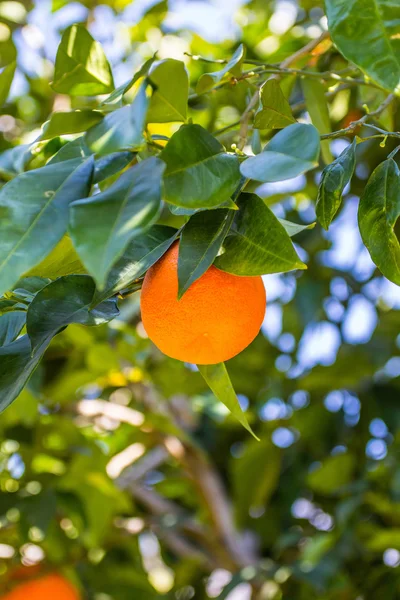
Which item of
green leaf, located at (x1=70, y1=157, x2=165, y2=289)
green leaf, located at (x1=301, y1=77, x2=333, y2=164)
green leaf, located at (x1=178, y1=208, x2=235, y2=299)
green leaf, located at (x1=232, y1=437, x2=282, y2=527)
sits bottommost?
green leaf, located at (x1=232, y1=437, x2=282, y2=527)

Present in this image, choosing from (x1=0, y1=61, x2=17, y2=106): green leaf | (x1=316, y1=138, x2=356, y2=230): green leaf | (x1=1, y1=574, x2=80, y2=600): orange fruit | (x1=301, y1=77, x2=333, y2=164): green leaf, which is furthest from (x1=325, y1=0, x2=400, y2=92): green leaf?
(x1=1, y1=574, x2=80, y2=600): orange fruit

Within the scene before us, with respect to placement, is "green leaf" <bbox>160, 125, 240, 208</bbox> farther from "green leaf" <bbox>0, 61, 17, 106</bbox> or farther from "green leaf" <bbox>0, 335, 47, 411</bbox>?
"green leaf" <bbox>0, 61, 17, 106</bbox>

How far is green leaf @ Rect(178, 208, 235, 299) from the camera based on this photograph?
1.82ft

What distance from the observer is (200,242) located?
57 cm

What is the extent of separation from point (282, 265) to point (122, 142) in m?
0.15

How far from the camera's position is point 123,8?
2.04 m

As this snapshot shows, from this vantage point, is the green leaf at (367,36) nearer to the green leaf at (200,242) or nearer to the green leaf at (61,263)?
the green leaf at (200,242)

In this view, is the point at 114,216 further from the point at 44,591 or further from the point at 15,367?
the point at 44,591

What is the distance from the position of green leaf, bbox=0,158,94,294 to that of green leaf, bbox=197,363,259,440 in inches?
9.1

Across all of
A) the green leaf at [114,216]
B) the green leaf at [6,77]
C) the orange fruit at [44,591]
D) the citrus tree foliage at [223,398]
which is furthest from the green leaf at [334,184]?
the orange fruit at [44,591]

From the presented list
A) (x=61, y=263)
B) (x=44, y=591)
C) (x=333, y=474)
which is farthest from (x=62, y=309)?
(x=333, y=474)

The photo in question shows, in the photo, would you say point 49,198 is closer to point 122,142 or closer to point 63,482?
point 122,142

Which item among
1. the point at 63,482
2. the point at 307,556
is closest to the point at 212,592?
the point at 307,556

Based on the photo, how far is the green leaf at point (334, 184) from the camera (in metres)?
0.62
